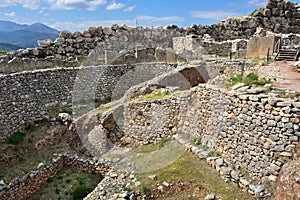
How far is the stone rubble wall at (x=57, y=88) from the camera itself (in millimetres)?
12558

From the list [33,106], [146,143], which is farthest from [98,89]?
[146,143]

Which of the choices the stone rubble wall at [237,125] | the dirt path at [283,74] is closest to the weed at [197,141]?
the stone rubble wall at [237,125]

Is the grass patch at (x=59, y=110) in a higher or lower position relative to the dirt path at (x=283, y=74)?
lower

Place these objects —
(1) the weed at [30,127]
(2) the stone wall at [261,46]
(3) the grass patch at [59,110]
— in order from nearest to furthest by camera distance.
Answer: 1. (1) the weed at [30,127]
2. (3) the grass patch at [59,110]
3. (2) the stone wall at [261,46]

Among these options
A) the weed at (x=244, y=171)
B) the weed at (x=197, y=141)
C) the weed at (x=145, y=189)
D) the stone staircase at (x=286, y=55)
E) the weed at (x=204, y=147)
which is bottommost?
the weed at (x=145, y=189)

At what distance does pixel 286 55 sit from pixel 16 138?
12.4 meters

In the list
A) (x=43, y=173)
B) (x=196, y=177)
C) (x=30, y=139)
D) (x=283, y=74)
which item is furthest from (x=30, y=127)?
(x=283, y=74)

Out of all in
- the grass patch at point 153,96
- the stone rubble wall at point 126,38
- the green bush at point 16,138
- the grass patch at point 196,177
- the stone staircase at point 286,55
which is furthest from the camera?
the stone rubble wall at point 126,38

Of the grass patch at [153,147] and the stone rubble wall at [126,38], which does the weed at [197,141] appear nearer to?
the grass patch at [153,147]

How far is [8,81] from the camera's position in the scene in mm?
12539

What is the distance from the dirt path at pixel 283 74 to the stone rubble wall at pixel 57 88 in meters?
5.77

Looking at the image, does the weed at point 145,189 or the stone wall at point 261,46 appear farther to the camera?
the stone wall at point 261,46

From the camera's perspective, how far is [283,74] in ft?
34.0

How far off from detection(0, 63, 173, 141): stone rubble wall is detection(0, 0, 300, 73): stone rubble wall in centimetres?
111
